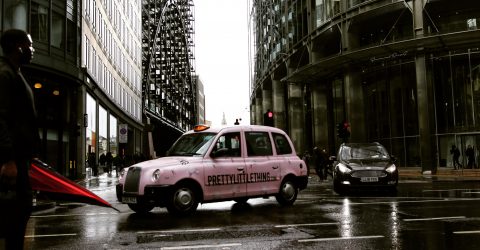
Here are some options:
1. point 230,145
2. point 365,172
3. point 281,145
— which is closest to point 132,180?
point 230,145

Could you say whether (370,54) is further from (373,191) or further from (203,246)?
(203,246)

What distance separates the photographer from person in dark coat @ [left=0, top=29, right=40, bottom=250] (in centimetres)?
325

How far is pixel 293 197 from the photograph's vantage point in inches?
476

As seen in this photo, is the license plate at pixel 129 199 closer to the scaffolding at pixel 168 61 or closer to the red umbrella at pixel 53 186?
the red umbrella at pixel 53 186

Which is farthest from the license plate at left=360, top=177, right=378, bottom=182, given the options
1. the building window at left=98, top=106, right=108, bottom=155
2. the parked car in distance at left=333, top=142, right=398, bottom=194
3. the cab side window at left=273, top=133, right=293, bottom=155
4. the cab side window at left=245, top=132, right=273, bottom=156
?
the building window at left=98, top=106, right=108, bottom=155

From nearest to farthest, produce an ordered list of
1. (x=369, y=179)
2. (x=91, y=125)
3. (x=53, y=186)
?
(x=53, y=186) < (x=369, y=179) < (x=91, y=125)

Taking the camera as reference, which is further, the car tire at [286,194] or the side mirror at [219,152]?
the car tire at [286,194]

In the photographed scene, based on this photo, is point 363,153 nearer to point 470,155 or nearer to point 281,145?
point 281,145

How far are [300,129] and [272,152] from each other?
3713cm

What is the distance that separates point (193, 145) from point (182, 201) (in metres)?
1.58

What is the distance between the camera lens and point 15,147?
129 inches

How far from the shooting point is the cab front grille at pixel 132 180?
9930mm

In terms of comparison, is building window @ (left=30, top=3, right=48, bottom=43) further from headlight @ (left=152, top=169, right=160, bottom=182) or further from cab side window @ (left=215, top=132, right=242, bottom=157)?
headlight @ (left=152, top=169, right=160, bottom=182)

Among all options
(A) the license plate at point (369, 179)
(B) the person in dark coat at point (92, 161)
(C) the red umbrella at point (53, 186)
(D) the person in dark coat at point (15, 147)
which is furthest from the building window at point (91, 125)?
(D) the person in dark coat at point (15, 147)
